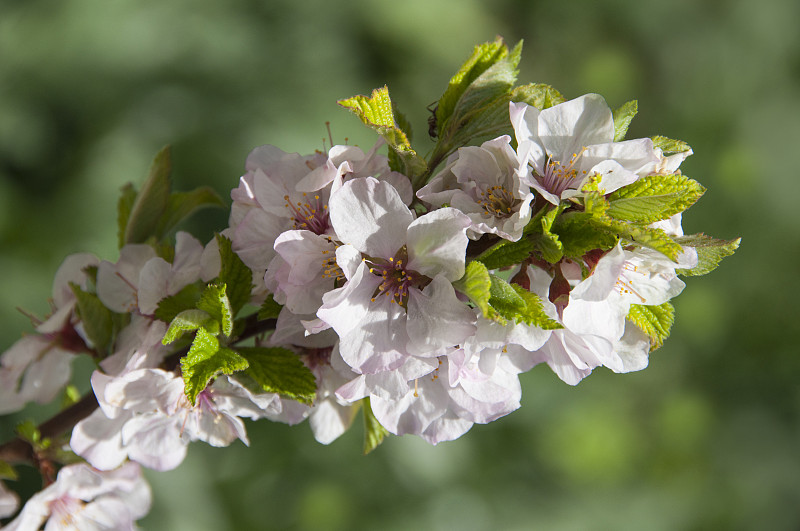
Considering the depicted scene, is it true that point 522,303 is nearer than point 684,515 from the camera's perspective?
Yes

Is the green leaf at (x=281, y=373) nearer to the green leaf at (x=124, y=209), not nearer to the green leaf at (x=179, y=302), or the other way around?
the green leaf at (x=179, y=302)

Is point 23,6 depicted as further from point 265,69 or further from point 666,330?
point 666,330

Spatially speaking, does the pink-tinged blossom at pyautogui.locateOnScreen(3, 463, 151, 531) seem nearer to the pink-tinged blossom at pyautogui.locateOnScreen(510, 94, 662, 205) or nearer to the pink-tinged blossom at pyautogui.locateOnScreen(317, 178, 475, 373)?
the pink-tinged blossom at pyautogui.locateOnScreen(317, 178, 475, 373)

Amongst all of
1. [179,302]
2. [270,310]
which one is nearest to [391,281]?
[270,310]

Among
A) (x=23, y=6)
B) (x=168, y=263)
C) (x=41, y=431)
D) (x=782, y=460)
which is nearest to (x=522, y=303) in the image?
(x=168, y=263)

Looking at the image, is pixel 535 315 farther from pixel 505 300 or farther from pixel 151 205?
pixel 151 205

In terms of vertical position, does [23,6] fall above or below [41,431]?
above
